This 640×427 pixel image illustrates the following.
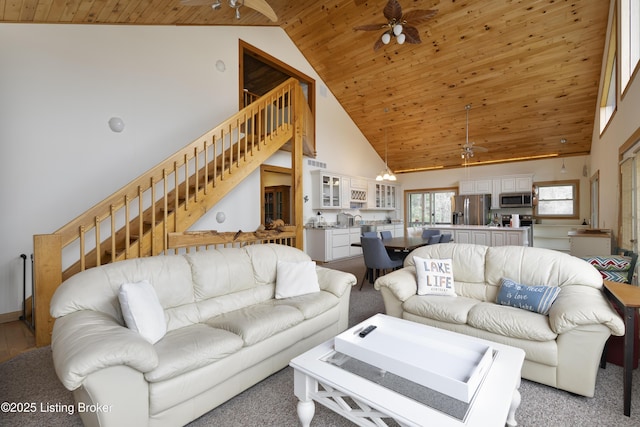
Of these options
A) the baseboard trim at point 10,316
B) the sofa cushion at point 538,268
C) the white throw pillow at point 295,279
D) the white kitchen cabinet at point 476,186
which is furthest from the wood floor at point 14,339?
the white kitchen cabinet at point 476,186

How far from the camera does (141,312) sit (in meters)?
1.84

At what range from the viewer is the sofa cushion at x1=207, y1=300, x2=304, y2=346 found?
202cm

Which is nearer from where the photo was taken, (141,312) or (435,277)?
(141,312)

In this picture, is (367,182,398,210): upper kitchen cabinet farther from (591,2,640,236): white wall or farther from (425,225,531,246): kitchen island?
(591,2,640,236): white wall

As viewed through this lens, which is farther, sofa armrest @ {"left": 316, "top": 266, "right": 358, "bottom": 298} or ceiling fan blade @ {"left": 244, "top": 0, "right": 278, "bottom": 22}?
ceiling fan blade @ {"left": 244, "top": 0, "right": 278, "bottom": 22}

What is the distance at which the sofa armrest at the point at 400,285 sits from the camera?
2797mm

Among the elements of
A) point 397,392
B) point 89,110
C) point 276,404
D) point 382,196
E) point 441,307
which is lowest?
point 276,404

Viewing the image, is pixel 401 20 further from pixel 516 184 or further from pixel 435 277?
pixel 516 184

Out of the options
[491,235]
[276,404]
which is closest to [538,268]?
[276,404]

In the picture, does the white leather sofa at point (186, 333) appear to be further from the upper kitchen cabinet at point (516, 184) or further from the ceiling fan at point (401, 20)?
the upper kitchen cabinet at point (516, 184)

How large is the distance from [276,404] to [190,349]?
2.22 ft

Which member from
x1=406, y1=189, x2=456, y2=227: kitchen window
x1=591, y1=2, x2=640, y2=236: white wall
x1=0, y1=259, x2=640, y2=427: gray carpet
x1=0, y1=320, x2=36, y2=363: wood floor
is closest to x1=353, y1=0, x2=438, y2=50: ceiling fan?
x1=591, y1=2, x2=640, y2=236: white wall

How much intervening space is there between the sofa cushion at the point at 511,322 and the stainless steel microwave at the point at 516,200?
663cm

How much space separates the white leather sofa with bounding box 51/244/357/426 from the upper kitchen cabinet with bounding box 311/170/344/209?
4168mm
